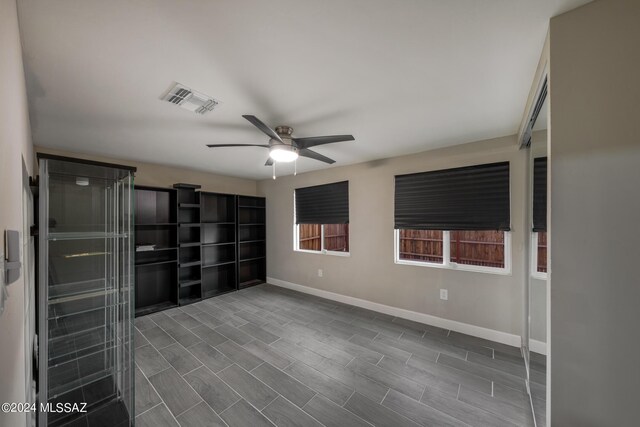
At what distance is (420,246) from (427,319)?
3.52ft

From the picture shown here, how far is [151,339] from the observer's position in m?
2.81

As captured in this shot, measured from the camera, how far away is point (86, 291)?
1.81 meters

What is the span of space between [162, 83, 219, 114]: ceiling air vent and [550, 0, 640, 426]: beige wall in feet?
6.98

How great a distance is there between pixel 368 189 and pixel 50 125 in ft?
12.4

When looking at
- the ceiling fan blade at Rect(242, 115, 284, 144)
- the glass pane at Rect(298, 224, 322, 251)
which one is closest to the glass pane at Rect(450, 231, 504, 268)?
the glass pane at Rect(298, 224, 322, 251)

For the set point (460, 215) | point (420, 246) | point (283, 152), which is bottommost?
point (420, 246)

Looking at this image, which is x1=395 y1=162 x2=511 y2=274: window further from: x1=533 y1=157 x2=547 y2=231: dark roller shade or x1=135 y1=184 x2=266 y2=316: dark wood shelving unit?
x1=135 y1=184 x2=266 y2=316: dark wood shelving unit

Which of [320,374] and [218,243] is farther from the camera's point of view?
[218,243]

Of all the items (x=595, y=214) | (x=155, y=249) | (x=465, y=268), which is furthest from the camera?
(x=155, y=249)

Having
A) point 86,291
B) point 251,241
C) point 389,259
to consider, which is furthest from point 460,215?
point 251,241

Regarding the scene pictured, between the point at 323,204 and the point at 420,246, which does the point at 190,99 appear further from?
the point at 420,246

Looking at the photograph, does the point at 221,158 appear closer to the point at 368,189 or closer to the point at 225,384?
the point at 368,189

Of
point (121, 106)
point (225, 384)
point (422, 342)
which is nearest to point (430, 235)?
point (422, 342)

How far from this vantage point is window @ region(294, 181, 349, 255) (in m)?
4.14
